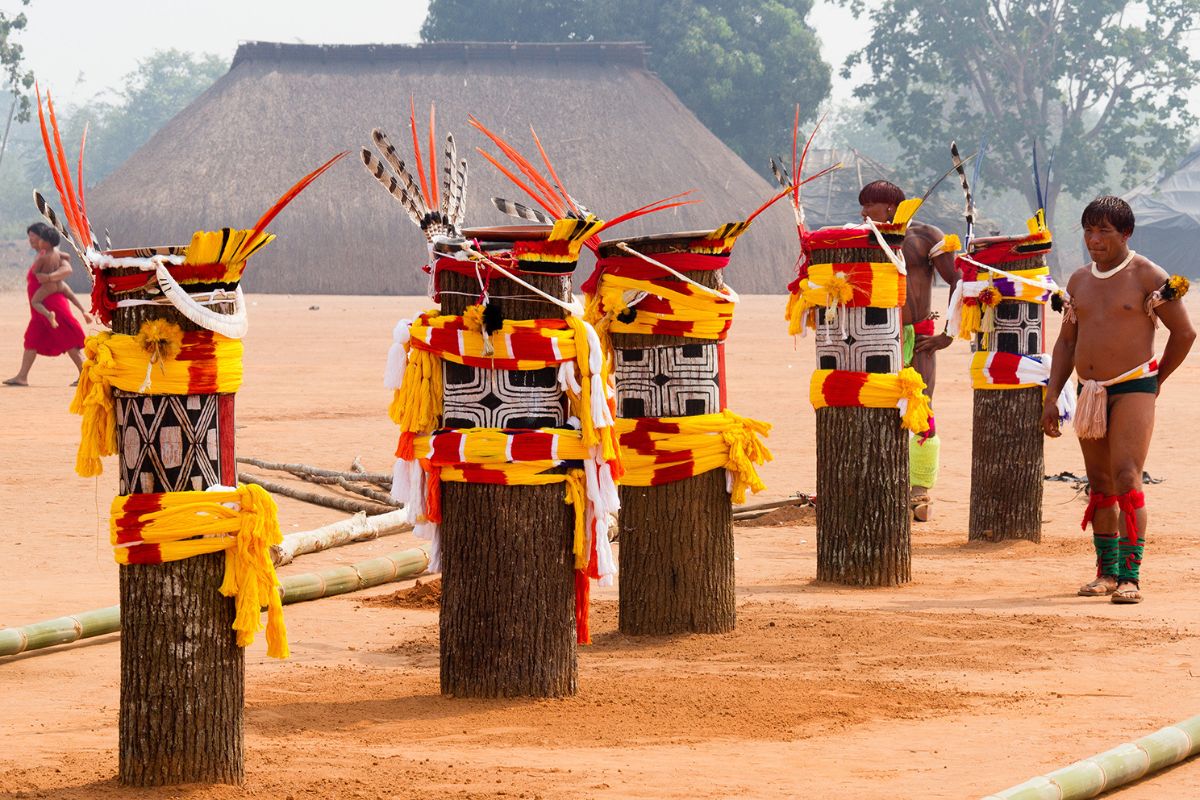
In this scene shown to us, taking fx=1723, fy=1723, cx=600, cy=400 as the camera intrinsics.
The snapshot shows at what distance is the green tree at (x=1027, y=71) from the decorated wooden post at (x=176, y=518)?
47.9m

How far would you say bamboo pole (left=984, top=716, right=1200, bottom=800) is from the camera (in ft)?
13.2

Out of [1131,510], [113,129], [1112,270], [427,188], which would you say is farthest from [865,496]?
[113,129]

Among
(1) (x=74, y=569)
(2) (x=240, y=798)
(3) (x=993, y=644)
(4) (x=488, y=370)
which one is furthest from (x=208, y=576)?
(1) (x=74, y=569)

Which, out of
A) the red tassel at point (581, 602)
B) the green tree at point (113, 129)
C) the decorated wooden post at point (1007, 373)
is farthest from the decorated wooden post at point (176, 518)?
the green tree at point (113, 129)

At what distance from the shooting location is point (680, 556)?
6.37 meters

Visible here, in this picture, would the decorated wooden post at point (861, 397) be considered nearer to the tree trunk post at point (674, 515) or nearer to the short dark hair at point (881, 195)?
the short dark hair at point (881, 195)

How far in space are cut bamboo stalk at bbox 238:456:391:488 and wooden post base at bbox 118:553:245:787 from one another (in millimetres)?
5627

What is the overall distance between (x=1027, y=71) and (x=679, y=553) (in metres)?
48.1

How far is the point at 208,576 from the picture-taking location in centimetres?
421

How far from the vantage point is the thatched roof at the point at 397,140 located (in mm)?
41625

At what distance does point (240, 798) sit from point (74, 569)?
4.18 metres

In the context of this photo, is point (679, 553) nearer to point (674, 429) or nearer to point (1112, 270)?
point (674, 429)

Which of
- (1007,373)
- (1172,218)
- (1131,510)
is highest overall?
(1172,218)

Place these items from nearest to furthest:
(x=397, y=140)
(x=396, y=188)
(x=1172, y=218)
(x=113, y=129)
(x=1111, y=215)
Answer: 1. (x=396, y=188)
2. (x=1111, y=215)
3. (x=397, y=140)
4. (x=1172, y=218)
5. (x=113, y=129)
